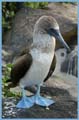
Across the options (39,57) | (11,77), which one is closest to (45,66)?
(39,57)

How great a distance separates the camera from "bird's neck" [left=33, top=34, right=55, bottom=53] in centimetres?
333

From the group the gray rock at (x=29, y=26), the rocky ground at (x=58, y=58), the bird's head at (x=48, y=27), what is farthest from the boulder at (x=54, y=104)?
the bird's head at (x=48, y=27)

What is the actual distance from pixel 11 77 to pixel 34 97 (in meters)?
0.27

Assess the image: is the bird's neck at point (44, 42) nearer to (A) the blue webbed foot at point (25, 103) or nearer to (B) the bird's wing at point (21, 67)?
(B) the bird's wing at point (21, 67)

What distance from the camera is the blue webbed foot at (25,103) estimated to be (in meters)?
3.55

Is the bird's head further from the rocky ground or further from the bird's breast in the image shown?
the rocky ground

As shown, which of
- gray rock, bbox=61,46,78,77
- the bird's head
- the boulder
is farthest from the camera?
gray rock, bbox=61,46,78,77

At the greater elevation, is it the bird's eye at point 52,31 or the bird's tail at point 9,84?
the bird's eye at point 52,31

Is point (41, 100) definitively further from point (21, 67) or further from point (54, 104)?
point (21, 67)

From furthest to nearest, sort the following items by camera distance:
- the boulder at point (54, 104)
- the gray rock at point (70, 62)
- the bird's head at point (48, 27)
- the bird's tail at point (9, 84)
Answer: the gray rock at point (70, 62)
the bird's tail at point (9, 84)
the boulder at point (54, 104)
the bird's head at point (48, 27)

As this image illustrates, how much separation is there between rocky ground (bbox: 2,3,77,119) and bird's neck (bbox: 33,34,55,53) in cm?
53

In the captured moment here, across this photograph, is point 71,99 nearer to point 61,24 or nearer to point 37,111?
point 37,111

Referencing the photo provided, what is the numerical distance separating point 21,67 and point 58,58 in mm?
820

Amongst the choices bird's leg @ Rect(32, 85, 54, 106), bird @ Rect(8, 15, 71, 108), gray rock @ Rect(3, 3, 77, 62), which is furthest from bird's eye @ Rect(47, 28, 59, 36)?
gray rock @ Rect(3, 3, 77, 62)
